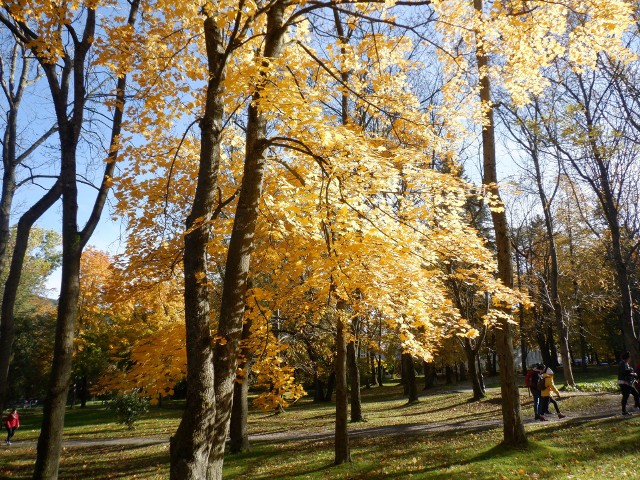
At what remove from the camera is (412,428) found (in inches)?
506

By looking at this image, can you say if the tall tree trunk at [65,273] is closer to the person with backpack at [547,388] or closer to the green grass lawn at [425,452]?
the green grass lawn at [425,452]

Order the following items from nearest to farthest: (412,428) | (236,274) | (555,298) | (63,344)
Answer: (236,274) < (63,344) < (412,428) < (555,298)

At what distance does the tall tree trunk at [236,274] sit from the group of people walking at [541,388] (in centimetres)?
987

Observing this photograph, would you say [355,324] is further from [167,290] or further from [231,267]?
[231,267]

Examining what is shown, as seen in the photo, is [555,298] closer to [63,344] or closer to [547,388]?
Answer: [547,388]

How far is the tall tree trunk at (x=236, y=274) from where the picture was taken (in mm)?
4113

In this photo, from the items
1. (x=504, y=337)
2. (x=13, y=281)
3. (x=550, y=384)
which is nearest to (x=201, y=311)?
(x=13, y=281)

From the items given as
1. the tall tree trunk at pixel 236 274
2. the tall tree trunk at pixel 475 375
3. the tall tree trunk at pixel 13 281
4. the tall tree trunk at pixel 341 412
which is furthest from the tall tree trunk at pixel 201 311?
the tall tree trunk at pixel 475 375

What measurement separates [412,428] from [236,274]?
10859mm

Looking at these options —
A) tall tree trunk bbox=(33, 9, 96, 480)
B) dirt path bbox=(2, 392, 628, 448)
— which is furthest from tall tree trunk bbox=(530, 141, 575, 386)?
tall tree trunk bbox=(33, 9, 96, 480)

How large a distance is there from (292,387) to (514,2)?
714 cm

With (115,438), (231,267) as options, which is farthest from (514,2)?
(115,438)

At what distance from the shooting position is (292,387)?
7.94 metres

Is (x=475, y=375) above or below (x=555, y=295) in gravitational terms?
below
